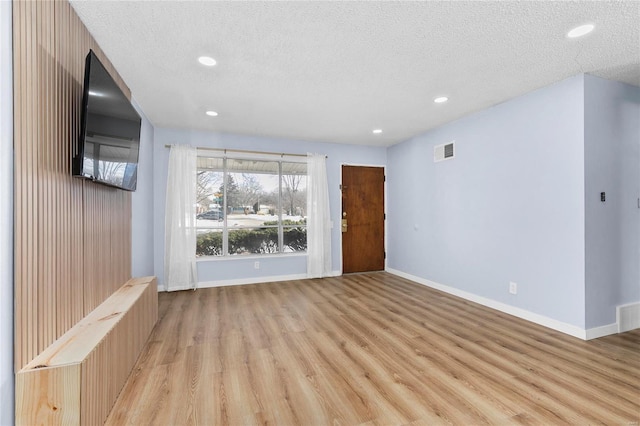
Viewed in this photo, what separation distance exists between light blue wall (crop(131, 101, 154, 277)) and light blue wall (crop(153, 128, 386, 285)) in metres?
0.18

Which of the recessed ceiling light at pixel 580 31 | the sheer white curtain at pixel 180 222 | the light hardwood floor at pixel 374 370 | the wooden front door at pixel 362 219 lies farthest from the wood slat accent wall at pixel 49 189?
the wooden front door at pixel 362 219

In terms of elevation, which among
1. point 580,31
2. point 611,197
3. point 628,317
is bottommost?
point 628,317

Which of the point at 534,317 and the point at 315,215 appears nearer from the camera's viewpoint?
the point at 534,317

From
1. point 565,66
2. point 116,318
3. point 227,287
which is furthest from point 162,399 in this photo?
point 565,66

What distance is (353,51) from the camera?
89.8 inches

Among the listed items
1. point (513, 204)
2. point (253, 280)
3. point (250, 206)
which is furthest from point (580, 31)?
point (253, 280)

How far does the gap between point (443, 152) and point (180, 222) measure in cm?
421

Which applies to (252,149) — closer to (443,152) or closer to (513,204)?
(443,152)

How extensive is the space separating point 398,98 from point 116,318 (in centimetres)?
341

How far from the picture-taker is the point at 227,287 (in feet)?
14.9

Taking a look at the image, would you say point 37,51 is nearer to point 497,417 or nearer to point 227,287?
point 497,417

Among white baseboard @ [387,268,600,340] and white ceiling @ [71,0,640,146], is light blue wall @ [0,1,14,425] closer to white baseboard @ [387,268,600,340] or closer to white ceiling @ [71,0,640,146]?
white ceiling @ [71,0,640,146]

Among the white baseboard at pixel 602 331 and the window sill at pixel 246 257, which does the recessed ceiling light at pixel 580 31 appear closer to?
the white baseboard at pixel 602 331

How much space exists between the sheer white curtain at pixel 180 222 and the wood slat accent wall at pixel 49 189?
2167 mm
